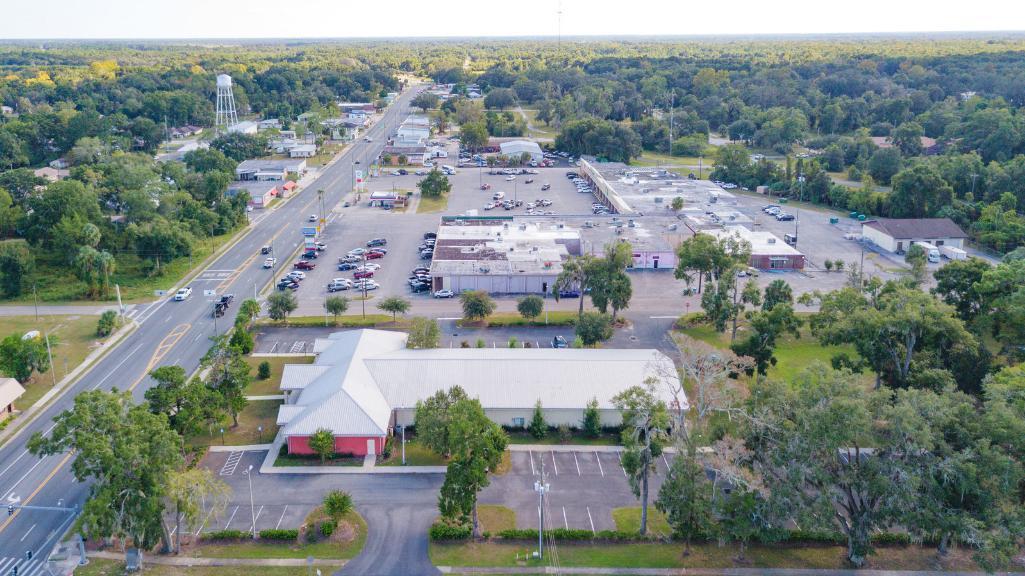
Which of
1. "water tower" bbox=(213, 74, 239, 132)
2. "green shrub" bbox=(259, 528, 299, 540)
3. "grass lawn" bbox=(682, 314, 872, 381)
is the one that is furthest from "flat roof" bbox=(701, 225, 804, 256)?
"water tower" bbox=(213, 74, 239, 132)

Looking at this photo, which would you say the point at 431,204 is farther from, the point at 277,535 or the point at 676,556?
the point at 676,556

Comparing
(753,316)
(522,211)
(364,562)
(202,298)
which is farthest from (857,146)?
(364,562)

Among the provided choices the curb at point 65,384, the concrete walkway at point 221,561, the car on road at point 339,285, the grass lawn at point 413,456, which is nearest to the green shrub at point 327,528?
the concrete walkway at point 221,561

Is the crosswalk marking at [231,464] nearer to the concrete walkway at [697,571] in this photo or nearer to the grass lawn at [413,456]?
the grass lawn at [413,456]

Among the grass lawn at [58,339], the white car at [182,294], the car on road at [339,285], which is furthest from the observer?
the car on road at [339,285]

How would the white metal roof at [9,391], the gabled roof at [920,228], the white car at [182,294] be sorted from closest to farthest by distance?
the white metal roof at [9,391] → the white car at [182,294] → the gabled roof at [920,228]

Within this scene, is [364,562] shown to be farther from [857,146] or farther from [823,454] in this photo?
[857,146]

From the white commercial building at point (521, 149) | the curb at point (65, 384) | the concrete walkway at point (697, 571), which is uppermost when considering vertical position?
the white commercial building at point (521, 149)

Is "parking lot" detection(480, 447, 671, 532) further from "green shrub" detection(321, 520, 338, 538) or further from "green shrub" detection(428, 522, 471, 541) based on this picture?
"green shrub" detection(321, 520, 338, 538)
